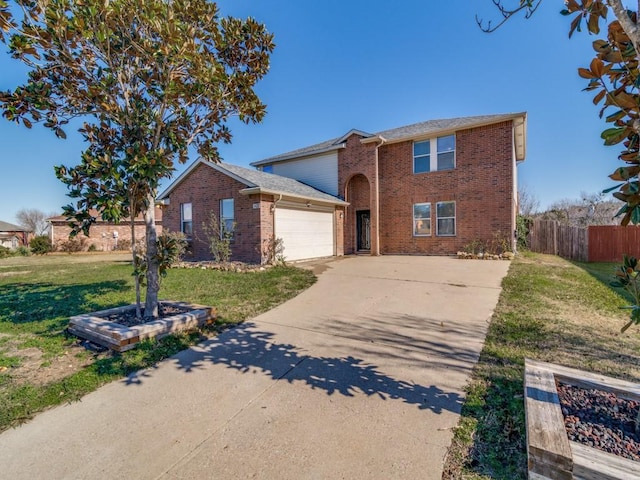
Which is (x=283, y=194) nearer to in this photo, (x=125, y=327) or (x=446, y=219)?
(x=446, y=219)

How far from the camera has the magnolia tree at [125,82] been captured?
404 centimetres

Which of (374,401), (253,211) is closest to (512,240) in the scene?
(253,211)

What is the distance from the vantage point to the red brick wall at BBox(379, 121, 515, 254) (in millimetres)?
13188

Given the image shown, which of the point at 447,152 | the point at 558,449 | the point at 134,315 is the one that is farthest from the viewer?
the point at 447,152

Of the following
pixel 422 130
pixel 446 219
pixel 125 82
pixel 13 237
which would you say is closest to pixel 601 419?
pixel 125 82

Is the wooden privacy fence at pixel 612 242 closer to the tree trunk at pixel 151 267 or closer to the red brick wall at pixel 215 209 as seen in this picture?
the red brick wall at pixel 215 209

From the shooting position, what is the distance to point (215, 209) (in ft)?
44.3

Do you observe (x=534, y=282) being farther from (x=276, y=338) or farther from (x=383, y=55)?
(x=383, y=55)

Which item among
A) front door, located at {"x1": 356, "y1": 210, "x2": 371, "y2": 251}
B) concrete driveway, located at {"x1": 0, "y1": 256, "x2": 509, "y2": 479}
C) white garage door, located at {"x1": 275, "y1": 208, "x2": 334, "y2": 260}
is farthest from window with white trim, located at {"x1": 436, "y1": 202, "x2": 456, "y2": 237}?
concrete driveway, located at {"x1": 0, "y1": 256, "x2": 509, "y2": 479}

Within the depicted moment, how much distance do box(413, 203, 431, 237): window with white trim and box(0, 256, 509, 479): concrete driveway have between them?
10.6 metres

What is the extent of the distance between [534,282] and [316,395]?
7.58 m

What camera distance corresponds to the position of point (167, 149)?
505cm

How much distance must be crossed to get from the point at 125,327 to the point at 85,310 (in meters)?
2.44

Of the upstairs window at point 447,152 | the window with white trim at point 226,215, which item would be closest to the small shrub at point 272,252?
Answer: the window with white trim at point 226,215
